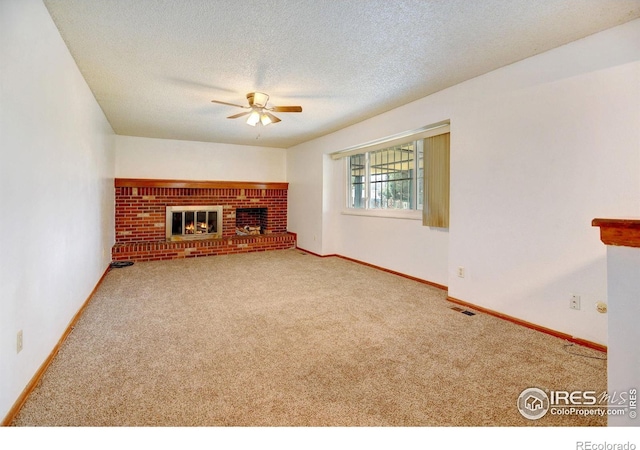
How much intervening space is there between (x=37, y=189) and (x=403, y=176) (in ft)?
12.5

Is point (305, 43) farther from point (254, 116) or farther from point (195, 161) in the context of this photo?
point (195, 161)

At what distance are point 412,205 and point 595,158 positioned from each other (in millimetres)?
2143

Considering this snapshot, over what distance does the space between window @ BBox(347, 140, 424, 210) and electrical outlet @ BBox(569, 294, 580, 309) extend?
202 centimetres

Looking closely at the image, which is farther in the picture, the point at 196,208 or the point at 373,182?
the point at 196,208

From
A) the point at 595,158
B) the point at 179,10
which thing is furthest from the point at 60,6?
the point at 595,158

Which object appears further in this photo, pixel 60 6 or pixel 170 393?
pixel 60 6

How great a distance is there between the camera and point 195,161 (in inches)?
241

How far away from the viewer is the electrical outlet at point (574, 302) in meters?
2.36

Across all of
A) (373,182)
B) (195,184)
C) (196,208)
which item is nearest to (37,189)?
(373,182)

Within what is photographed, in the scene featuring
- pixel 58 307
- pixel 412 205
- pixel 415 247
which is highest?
pixel 412 205

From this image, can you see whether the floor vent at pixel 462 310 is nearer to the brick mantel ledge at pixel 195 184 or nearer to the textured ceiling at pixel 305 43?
the textured ceiling at pixel 305 43

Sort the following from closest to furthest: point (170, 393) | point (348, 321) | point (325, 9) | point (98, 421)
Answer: point (98, 421) → point (170, 393) → point (325, 9) → point (348, 321)

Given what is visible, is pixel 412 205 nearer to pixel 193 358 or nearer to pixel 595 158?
pixel 595 158

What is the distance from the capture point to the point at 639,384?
107 centimetres
